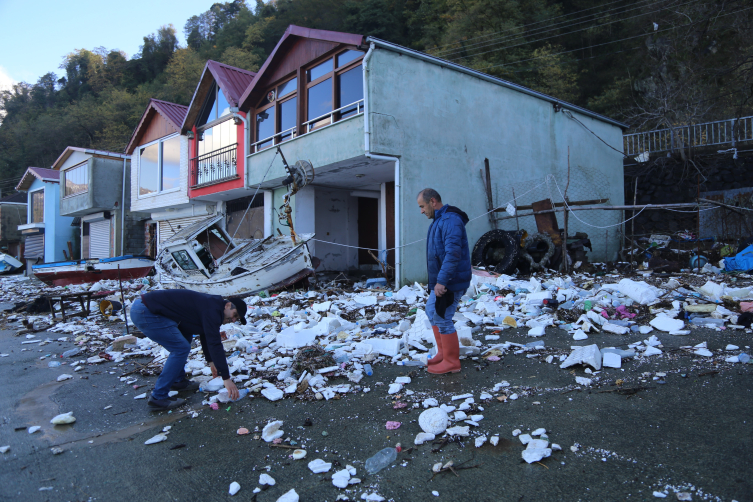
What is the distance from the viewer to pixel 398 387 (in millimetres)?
3727

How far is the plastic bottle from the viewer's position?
2.53 meters

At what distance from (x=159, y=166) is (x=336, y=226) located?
918cm

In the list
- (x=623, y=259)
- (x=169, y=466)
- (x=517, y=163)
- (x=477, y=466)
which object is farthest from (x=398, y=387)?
(x=623, y=259)

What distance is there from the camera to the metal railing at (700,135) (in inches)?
576

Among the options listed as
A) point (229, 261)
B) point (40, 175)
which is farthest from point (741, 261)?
point (40, 175)

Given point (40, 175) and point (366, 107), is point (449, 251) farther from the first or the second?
point (40, 175)

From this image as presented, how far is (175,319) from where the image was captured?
146 inches

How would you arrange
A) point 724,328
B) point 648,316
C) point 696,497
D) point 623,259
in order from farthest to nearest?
point 623,259 < point 648,316 < point 724,328 < point 696,497

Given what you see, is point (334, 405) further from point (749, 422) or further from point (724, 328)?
point (724, 328)

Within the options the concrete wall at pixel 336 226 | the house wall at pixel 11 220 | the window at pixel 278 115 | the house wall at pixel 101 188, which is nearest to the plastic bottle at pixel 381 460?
the window at pixel 278 115

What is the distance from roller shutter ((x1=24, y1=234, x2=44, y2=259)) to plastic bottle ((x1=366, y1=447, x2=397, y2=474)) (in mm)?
30734

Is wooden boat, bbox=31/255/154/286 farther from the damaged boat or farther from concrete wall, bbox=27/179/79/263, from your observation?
concrete wall, bbox=27/179/79/263

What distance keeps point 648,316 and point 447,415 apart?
385 centimetres

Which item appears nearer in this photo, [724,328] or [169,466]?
[169,466]
